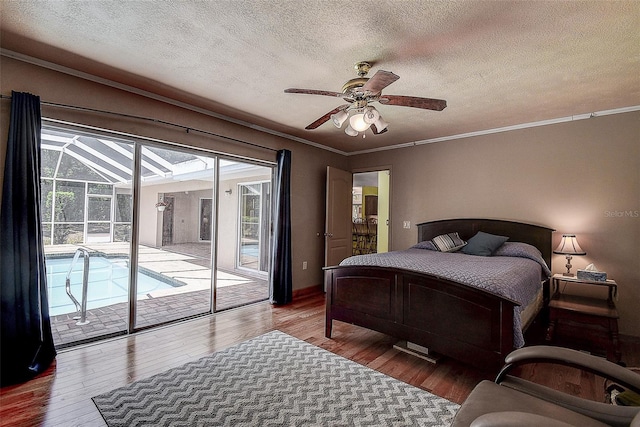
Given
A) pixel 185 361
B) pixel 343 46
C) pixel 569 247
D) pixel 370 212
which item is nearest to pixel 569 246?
pixel 569 247

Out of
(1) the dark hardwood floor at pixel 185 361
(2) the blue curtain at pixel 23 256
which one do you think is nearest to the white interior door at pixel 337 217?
(1) the dark hardwood floor at pixel 185 361

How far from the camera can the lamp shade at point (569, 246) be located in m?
3.16

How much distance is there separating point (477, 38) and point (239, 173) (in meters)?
4.78

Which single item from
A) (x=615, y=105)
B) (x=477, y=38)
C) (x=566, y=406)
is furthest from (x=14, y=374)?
(x=615, y=105)

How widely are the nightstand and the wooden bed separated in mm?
555

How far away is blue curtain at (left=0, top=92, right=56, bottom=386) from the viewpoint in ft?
7.13

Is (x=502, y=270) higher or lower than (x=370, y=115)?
lower

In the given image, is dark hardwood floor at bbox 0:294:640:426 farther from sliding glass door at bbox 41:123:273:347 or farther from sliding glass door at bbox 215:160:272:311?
sliding glass door at bbox 215:160:272:311

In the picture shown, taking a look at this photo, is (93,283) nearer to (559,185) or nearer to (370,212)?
(559,185)

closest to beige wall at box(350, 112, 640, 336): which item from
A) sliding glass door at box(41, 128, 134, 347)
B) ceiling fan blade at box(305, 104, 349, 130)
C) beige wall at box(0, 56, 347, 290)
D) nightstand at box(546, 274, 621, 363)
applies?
nightstand at box(546, 274, 621, 363)

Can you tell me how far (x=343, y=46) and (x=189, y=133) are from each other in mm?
2179

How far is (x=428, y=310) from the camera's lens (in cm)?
247

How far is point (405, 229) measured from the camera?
4930 mm

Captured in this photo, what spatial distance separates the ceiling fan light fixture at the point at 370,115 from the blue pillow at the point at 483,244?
2362 millimetres
